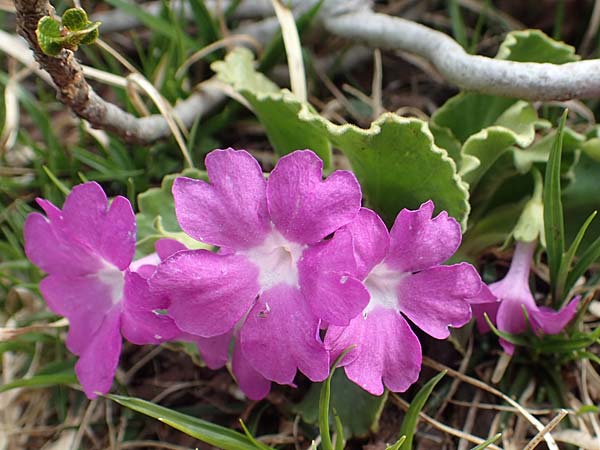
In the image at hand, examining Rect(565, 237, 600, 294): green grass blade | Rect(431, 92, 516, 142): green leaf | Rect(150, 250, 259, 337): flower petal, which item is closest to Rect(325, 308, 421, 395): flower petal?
Rect(150, 250, 259, 337): flower petal

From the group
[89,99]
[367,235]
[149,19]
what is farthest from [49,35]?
[149,19]

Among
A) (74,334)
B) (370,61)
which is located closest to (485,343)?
(74,334)

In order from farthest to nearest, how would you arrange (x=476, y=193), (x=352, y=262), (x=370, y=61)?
(x=370, y=61) < (x=476, y=193) < (x=352, y=262)

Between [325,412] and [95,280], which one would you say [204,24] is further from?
[325,412]

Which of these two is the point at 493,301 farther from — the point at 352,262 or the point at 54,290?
the point at 54,290

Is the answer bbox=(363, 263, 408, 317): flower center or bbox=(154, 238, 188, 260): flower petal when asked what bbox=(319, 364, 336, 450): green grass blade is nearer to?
bbox=(363, 263, 408, 317): flower center

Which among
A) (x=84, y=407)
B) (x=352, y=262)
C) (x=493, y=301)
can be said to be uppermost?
(x=352, y=262)
